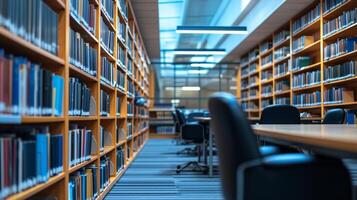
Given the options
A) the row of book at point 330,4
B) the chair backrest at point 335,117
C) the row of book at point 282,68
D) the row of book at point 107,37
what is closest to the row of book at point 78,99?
the row of book at point 107,37

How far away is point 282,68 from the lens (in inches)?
330

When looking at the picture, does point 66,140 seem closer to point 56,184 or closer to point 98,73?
point 56,184

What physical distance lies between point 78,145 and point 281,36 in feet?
21.9

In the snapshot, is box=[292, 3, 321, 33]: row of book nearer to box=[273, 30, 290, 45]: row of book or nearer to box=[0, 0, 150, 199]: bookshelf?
box=[273, 30, 290, 45]: row of book

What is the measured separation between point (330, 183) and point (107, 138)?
3.33 m

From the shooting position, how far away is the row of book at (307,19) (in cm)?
651

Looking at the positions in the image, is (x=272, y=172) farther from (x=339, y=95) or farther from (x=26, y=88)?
(x=339, y=95)

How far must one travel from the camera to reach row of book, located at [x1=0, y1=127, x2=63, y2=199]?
151 centimetres

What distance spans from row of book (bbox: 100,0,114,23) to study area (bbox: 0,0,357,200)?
1.0 inches

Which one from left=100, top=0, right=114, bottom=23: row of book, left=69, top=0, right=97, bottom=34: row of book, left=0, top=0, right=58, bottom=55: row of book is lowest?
left=0, top=0, right=58, bottom=55: row of book

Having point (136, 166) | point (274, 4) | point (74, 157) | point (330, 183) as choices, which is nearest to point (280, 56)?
point (274, 4)

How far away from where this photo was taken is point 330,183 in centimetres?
132

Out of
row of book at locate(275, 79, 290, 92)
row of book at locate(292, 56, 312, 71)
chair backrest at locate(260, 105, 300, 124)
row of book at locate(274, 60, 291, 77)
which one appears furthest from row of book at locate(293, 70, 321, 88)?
chair backrest at locate(260, 105, 300, 124)

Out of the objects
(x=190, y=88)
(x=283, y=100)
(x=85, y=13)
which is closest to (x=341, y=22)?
(x=283, y=100)
